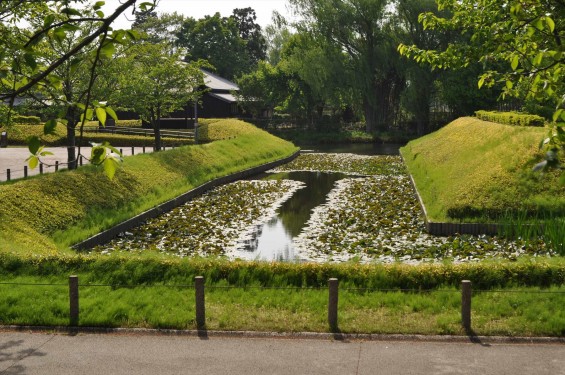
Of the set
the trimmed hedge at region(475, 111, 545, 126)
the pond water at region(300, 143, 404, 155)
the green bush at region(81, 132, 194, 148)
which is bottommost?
the pond water at region(300, 143, 404, 155)

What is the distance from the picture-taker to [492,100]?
188 ft

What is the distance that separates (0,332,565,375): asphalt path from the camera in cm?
877

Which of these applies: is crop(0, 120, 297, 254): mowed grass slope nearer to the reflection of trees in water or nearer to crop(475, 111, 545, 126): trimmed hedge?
the reflection of trees in water

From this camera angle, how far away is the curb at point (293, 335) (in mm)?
9852

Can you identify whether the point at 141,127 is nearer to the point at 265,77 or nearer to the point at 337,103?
the point at 265,77

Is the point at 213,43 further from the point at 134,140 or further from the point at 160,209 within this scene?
the point at 160,209

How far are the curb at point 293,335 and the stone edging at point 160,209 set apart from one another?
22.5 feet

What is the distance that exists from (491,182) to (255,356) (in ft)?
48.1

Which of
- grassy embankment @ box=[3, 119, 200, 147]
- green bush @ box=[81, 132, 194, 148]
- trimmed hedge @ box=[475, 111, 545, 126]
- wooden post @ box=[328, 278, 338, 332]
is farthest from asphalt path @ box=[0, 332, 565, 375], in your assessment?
green bush @ box=[81, 132, 194, 148]

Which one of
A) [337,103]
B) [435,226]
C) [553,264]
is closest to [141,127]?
[337,103]

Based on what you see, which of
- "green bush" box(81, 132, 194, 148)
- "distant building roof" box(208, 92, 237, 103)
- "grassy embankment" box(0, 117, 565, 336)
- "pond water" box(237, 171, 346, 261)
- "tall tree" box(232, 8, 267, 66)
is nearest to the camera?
"grassy embankment" box(0, 117, 565, 336)

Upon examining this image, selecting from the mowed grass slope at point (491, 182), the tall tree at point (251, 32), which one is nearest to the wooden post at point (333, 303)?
the mowed grass slope at point (491, 182)

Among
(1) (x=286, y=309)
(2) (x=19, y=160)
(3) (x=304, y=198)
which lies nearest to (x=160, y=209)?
(3) (x=304, y=198)

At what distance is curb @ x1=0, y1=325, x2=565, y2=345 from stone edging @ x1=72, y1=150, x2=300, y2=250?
6859 mm
